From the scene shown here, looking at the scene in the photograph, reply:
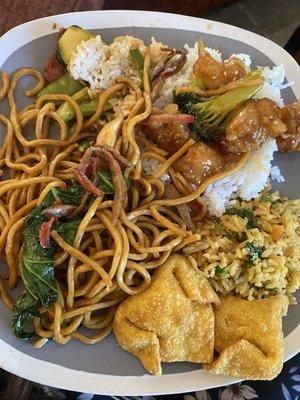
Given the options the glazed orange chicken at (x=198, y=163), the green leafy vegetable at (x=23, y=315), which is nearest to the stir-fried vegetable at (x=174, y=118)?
the glazed orange chicken at (x=198, y=163)

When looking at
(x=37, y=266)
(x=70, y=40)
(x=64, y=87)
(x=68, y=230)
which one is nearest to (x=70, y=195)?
(x=68, y=230)

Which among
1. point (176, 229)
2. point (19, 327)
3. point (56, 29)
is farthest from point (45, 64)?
point (19, 327)

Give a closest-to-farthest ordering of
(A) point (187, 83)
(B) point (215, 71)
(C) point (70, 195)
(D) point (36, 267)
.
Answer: (D) point (36, 267) → (C) point (70, 195) → (B) point (215, 71) → (A) point (187, 83)

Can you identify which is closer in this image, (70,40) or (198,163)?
(198,163)

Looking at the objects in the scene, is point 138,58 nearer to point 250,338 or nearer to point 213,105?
point 213,105

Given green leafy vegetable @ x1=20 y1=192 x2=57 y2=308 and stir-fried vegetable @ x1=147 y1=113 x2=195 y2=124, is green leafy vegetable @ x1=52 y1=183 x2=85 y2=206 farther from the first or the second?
stir-fried vegetable @ x1=147 y1=113 x2=195 y2=124

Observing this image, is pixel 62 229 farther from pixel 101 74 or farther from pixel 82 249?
pixel 101 74

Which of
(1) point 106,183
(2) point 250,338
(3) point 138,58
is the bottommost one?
(2) point 250,338
